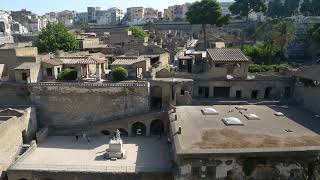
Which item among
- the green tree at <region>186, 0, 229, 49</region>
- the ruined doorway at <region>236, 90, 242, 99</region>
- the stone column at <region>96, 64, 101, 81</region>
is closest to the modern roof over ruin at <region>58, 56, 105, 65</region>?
the stone column at <region>96, 64, 101, 81</region>

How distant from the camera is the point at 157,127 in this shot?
36344mm

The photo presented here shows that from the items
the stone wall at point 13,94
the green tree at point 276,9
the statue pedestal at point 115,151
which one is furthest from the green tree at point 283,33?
the stone wall at point 13,94

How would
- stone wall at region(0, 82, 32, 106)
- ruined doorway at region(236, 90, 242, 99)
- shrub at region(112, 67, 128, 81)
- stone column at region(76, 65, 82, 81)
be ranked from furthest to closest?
stone column at region(76, 65, 82, 81) < ruined doorway at region(236, 90, 242, 99) < shrub at region(112, 67, 128, 81) < stone wall at region(0, 82, 32, 106)

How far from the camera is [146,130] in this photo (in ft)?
115

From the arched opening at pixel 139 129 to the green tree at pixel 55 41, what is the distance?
2760 centimetres

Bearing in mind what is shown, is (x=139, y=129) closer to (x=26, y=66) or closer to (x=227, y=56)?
(x=227, y=56)

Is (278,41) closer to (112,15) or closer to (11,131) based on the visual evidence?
(11,131)

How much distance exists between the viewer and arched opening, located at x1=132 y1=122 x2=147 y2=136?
3553cm

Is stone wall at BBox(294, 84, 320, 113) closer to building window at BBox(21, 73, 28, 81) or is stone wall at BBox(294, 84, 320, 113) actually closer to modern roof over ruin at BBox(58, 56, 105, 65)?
modern roof over ruin at BBox(58, 56, 105, 65)

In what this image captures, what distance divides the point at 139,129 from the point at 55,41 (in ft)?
95.6

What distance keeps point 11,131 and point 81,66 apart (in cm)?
1249

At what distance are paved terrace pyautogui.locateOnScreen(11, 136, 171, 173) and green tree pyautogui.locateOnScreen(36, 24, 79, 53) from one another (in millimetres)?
26407

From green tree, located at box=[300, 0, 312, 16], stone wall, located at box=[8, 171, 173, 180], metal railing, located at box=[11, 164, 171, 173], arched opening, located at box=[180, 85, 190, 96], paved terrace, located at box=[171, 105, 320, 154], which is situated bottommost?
stone wall, located at box=[8, 171, 173, 180]

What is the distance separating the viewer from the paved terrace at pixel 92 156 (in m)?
26.1
